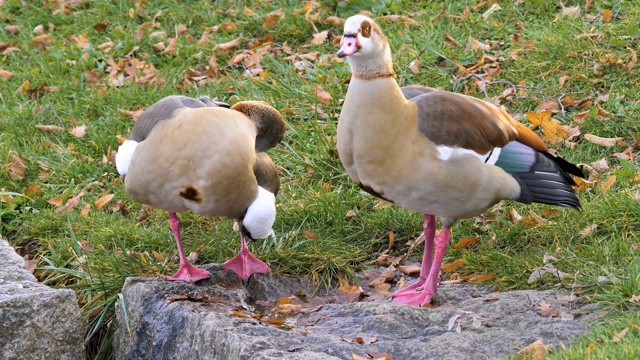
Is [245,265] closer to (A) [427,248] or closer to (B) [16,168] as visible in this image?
(A) [427,248]

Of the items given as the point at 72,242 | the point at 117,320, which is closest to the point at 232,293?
the point at 117,320

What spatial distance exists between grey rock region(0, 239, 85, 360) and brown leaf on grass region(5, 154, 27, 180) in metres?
2.00

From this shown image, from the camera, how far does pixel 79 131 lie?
6.72 metres

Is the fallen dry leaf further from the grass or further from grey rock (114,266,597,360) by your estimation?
grey rock (114,266,597,360)

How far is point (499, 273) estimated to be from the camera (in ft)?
14.9

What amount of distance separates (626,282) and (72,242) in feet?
10.6

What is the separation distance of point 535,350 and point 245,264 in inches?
71.9

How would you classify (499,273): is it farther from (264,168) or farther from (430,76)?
(430,76)

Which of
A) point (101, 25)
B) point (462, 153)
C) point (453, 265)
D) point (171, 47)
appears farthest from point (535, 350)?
point (101, 25)

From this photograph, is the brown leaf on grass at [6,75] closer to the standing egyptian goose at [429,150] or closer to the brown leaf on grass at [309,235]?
the brown leaf on grass at [309,235]

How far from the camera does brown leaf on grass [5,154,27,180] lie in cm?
620

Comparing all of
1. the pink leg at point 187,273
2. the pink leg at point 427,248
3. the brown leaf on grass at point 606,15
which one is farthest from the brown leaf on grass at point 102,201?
the brown leaf on grass at point 606,15

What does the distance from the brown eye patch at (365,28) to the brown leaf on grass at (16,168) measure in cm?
345

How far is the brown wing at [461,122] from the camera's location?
4.07 meters
